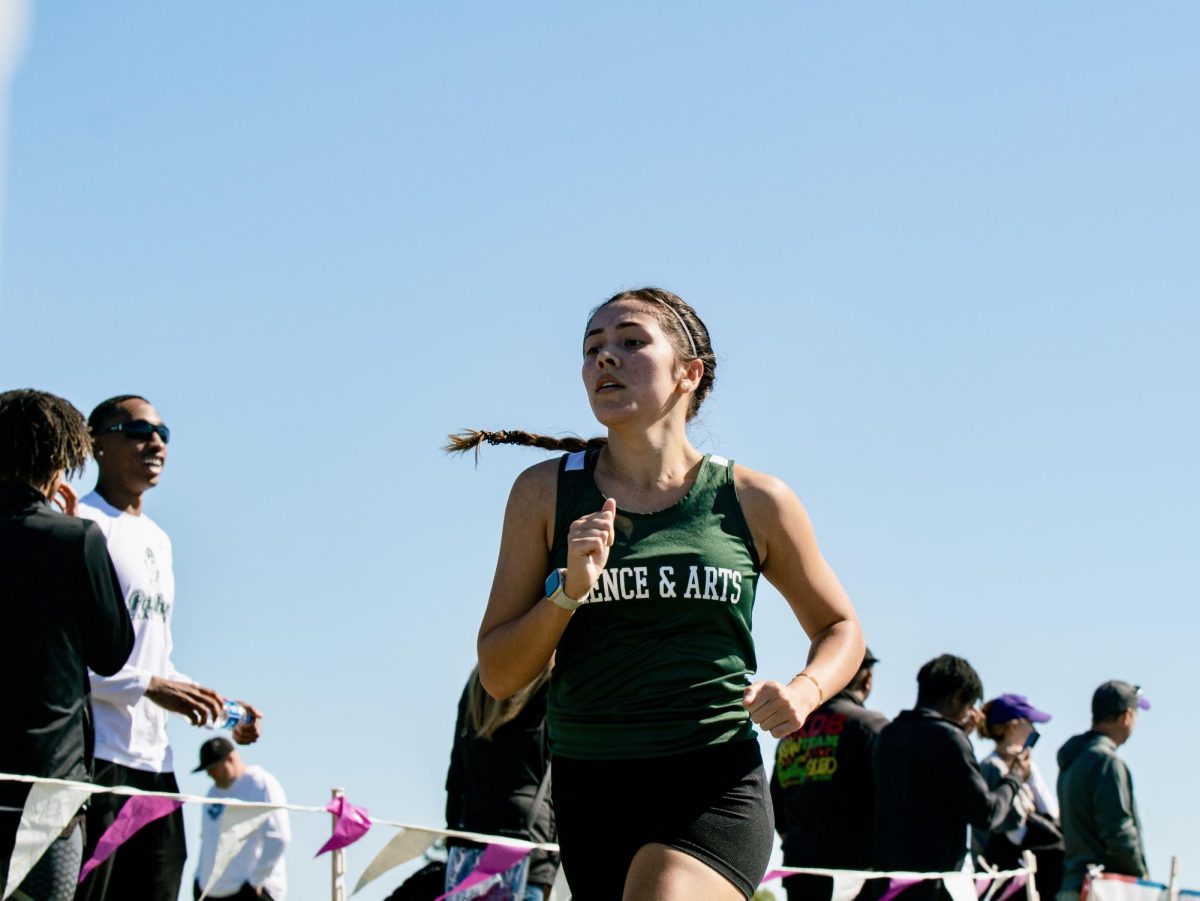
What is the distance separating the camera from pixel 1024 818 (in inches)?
389

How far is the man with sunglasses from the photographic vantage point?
18.9ft

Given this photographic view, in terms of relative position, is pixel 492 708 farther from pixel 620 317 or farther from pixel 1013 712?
pixel 1013 712

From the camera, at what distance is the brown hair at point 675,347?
4195mm

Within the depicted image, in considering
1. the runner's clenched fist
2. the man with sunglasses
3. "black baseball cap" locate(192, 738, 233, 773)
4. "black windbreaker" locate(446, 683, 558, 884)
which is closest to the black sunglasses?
the man with sunglasses

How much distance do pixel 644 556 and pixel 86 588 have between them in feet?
7.43

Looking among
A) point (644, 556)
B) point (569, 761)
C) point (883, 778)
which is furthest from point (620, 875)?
point (883, 778)

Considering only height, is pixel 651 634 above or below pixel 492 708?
above

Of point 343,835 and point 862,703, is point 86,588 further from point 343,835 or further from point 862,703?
point 862,703

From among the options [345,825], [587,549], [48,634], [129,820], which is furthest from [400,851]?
[587,549]

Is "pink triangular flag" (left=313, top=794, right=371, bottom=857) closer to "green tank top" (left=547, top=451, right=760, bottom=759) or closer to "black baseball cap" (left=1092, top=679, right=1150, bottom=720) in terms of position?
"green tank top" (left=547, top=451, right=760, bottom=759)

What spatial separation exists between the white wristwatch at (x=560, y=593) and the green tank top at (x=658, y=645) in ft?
0.54

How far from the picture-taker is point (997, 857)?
32.3 ft

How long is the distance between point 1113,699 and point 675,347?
20.4 feet

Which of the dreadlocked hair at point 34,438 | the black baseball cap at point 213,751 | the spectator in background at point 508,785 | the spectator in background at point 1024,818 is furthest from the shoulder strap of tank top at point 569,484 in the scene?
the black baseball cap at point 213,751
